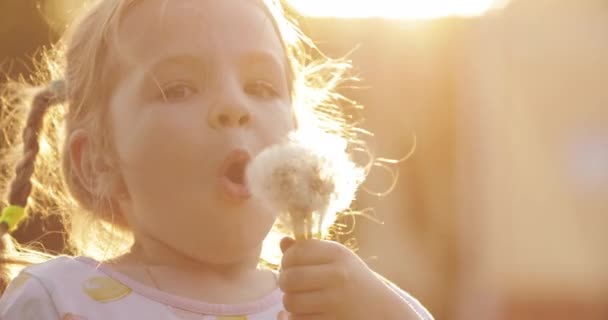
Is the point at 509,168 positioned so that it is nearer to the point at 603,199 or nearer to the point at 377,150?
the point at 603,199

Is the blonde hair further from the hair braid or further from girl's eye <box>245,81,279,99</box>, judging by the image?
girl's eye <box>245,81,279,99</box>

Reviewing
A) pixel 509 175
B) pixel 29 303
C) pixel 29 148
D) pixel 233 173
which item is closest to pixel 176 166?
pixel 233 173

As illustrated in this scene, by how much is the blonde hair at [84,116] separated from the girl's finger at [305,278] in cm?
53

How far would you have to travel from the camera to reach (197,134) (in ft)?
5.09

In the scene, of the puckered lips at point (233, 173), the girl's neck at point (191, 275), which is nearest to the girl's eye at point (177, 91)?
the puckered lips at point (233, 173)

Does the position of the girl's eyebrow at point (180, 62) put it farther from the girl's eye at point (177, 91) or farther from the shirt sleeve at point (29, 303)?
the shirt sleeve at point (29, 303)

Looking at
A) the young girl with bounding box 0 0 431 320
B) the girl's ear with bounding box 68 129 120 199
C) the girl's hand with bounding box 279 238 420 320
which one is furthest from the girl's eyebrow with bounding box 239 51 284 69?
the girl's hand with bounding box 279 238 420 320

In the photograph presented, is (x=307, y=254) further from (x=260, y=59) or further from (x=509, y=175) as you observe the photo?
(x=509, y=175)

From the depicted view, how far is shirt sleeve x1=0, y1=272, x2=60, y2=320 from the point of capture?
155 centimetres

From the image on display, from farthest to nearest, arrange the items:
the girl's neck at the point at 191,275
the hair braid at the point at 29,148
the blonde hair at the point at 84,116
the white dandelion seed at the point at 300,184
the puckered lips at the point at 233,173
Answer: the hair braid at the point at 29,148, the blonde hair at the point at 84,116, the girl's neck at the point at 191,275, the puckered lips at the point at 233,173, the white dandelion seed at the point at 300,184

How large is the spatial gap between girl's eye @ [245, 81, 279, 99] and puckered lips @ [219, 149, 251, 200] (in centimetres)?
16

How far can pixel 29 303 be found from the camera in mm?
1564

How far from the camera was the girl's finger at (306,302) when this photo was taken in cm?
132

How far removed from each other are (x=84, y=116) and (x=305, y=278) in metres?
0.68
